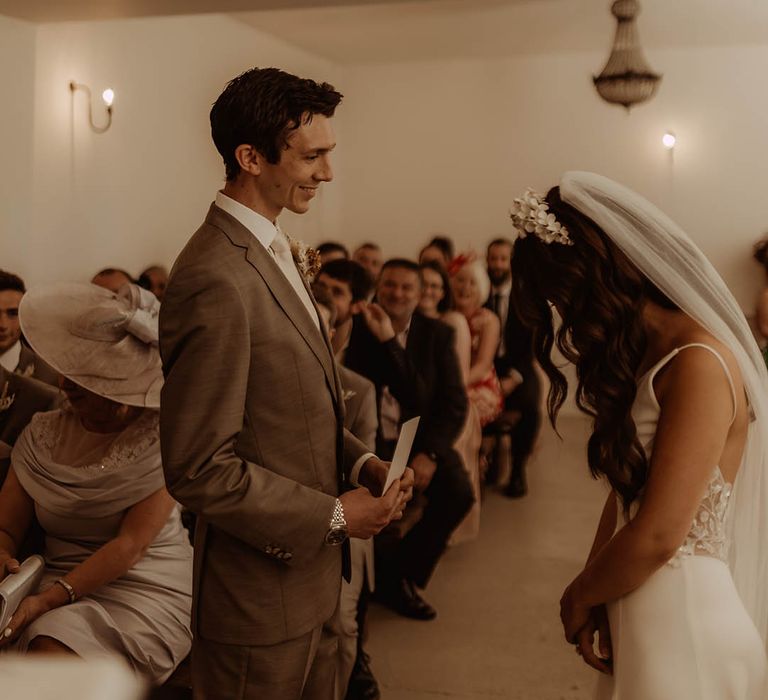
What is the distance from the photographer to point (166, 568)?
242 cm

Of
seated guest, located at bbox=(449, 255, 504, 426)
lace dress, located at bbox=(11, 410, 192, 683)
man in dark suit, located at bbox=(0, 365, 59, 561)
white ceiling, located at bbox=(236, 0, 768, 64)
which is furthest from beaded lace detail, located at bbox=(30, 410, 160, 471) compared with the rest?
white ceiling, located at bbox=(236, 0, 768, 64)

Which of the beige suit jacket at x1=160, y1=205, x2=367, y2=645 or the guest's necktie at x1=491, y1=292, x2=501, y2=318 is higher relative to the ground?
the beige suit jacket at x1=160, y1=205, x2=367, y2=645

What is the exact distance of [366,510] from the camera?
1676 mm

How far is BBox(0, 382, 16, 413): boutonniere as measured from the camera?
2.92m

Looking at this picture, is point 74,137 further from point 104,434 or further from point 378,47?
point 378,47

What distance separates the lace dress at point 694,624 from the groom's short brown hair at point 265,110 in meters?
0.79

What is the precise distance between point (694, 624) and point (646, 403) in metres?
0.41

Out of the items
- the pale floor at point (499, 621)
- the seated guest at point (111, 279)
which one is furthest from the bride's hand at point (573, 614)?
the seated guest at point (111, 279)

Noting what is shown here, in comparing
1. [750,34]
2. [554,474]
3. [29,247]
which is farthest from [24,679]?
[750,34]

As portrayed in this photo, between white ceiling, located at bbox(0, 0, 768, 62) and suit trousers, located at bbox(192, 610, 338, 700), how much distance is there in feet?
16.8

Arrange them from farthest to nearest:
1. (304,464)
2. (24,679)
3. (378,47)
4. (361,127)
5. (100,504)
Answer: (361,127), (378,47), (100,504), (304,464), (24,679)

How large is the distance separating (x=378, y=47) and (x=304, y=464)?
7784mm

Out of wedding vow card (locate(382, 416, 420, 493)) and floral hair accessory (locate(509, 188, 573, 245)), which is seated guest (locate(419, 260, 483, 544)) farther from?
floral hair accessory (locate(509, 188, 573, 245))

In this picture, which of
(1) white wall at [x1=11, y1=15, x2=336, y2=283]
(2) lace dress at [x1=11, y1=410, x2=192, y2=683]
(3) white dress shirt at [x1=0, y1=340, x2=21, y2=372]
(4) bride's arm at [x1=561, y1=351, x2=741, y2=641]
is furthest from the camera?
(1) white wall at [x1=11, y1=15, x2=336, y2=283]
